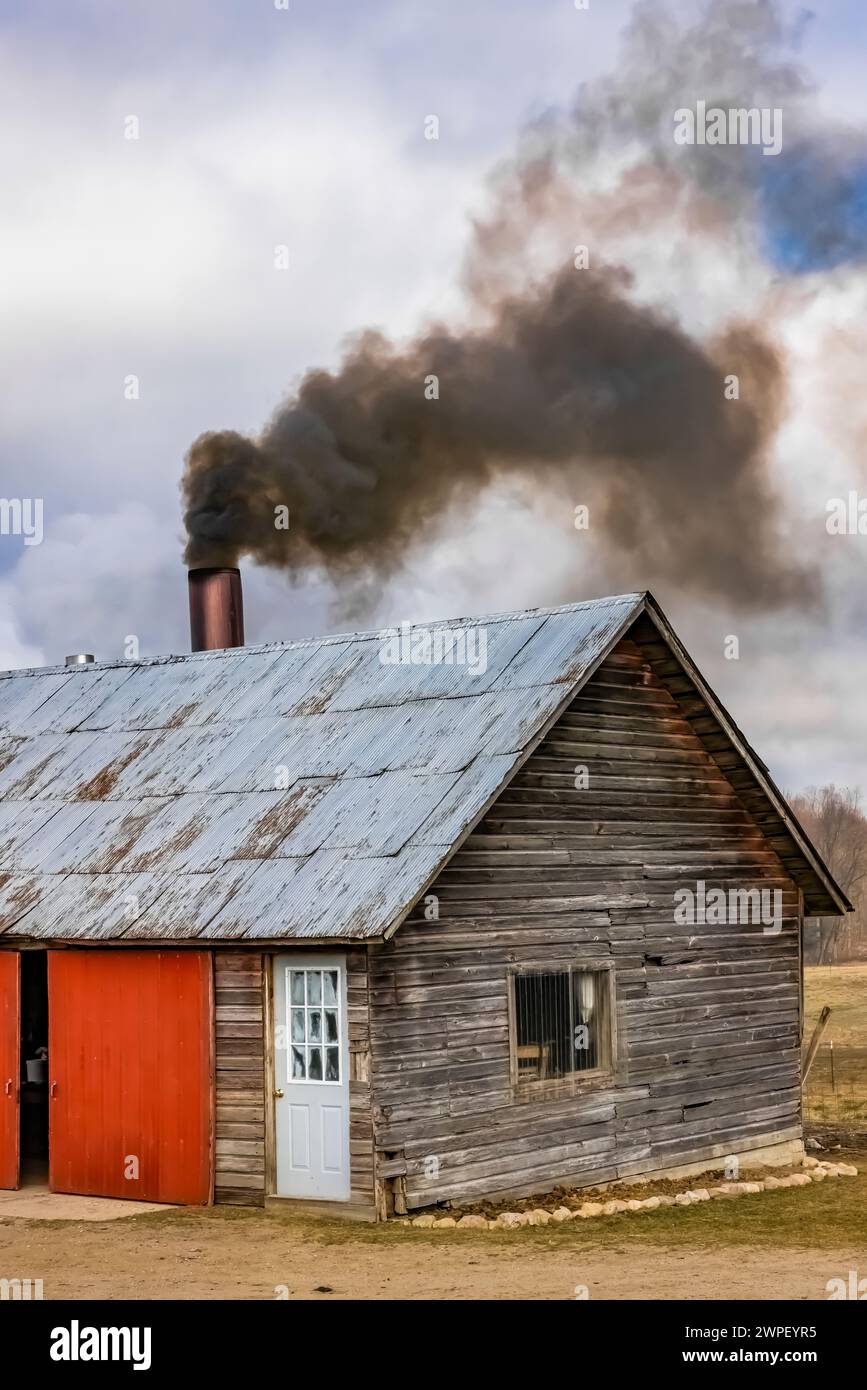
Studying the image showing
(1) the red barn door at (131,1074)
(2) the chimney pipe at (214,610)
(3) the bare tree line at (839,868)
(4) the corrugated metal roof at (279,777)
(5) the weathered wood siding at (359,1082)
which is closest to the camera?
(5) the weathered wood siding at (359,1082)

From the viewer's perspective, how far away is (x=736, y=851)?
70.2ft

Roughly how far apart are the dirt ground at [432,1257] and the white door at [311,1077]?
1.43ft

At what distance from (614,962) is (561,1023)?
1.08m

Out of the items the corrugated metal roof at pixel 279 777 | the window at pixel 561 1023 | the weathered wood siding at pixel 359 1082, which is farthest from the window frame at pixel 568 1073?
the corrugated metal roof at pixel 279 777

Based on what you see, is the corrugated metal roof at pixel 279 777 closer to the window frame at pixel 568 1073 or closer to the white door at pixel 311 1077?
the white door at pixel 311 1077

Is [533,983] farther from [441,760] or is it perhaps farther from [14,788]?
[14,788]

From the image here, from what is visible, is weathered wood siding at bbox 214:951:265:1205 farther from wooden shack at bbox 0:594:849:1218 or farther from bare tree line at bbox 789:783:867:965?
bare tree line at bbox 789:783:867:965

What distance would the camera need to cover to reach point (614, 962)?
19.3m

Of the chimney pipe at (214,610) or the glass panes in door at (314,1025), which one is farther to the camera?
the chimney pipe at (214,610)

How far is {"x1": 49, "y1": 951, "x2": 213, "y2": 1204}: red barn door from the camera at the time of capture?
17188mm

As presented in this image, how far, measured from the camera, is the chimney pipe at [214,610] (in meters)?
25.3

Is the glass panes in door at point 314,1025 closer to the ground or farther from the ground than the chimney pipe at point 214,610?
closer to the ground

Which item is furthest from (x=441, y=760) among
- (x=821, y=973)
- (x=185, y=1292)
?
(x=821, y=973)

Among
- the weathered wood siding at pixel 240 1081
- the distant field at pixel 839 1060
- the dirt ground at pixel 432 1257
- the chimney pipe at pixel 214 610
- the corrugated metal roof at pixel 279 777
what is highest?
the chimney pipe at pixel 214 610
